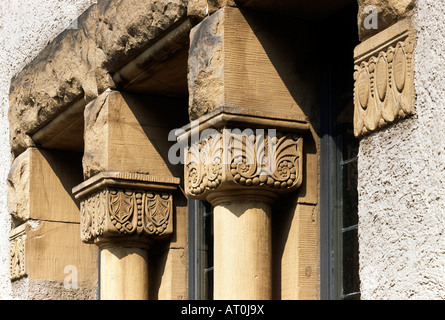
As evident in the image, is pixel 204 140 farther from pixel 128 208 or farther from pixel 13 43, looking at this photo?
pixel 13 43

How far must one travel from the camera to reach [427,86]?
2.97m

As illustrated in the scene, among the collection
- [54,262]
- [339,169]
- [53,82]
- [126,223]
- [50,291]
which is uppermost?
[53,82]

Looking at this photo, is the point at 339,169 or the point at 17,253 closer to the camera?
the point at 339,169

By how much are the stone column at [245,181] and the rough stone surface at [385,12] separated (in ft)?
2.50

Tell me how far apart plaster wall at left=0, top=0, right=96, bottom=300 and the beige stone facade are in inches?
8.3

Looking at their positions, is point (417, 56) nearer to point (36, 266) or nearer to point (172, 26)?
point (172, 26)

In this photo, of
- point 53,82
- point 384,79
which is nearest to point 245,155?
point 384,79

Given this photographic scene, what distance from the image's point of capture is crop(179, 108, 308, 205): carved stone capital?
3879mm

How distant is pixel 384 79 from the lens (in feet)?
10.3

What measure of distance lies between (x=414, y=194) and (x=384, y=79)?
38cm

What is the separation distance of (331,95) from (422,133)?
1219mm

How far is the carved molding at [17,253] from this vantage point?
607cm

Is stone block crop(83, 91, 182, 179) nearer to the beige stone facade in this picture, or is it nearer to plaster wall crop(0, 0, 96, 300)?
the beige stone facade

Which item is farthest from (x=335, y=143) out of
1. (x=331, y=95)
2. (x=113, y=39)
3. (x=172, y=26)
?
(x=113, y=39)
